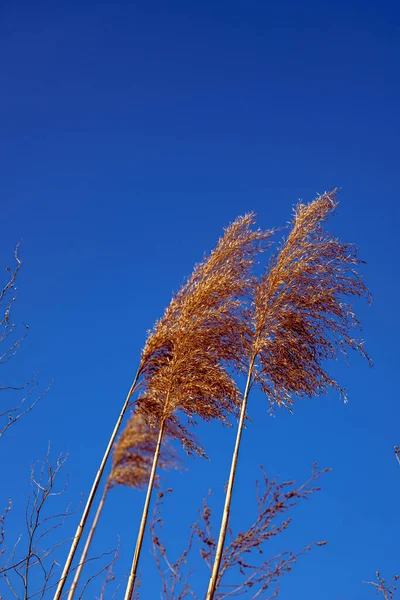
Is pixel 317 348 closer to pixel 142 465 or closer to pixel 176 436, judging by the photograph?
pixel 176 436

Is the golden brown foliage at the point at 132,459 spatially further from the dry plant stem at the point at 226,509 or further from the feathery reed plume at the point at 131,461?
the dry plant stem at the point at 226,509

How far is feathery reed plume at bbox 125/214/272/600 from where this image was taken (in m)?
4.30

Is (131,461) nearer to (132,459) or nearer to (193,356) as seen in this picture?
(132,459)

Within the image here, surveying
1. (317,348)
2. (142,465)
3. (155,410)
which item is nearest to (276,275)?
(317,348)

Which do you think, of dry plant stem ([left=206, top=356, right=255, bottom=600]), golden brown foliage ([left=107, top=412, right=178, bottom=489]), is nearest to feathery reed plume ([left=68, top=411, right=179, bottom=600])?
golden brown foliage ([left=107, top=412, right=178, bottom=489])

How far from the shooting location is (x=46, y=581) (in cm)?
263

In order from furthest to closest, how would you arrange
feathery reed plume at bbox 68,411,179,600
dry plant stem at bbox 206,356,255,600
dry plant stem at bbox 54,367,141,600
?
1. feathery reed plume at bbox 68,411,179,600
2. dry plant stem at bbox 54,367,141,600
3. dry plant stem at bbox 206,356,255,600

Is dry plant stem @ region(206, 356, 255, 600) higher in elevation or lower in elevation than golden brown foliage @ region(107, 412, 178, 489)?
lower

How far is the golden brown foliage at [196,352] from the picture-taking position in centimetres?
430

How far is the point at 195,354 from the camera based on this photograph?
4.38 m

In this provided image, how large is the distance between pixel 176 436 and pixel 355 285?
185 centimetres

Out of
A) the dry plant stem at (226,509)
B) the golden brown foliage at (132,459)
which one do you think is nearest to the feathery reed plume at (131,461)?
the golden brown foliage at (132,459)

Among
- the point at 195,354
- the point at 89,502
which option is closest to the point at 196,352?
the point at 195,354

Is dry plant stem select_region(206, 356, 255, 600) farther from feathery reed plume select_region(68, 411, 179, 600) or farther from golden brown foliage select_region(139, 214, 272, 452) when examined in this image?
feathery reed plume select_region(68, 411, 179, 600)
